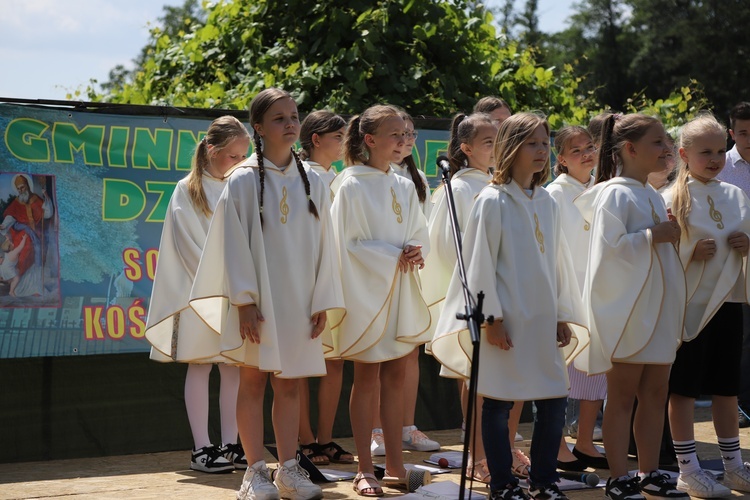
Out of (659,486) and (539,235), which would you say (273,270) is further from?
(659,486)

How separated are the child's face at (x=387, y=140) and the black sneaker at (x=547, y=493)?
5.94 feet

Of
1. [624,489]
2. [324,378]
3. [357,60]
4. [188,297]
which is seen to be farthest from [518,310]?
[357,60]

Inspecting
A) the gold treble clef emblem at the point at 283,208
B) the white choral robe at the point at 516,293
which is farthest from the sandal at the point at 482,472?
the gold treble clef emblem at the point at 283,208

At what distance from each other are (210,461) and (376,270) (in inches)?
58.4

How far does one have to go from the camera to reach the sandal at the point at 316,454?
573 centimetres

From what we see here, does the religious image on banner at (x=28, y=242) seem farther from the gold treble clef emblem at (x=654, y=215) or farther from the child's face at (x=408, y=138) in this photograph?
the gold treble clef emblem at (x=654, y=215)

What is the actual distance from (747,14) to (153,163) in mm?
37673

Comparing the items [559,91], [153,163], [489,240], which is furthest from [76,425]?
[559,91]

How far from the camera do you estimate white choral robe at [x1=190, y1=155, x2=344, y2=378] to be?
4.52 meters

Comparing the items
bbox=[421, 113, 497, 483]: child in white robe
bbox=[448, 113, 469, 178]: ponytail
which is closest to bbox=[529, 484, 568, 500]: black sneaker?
bbox=[421, 113, 497, 483]: child in white robe

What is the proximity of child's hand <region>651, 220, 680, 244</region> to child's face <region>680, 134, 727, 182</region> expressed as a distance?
64 cm

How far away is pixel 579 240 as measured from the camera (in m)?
5.69

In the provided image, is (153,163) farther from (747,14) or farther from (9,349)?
(747,14)

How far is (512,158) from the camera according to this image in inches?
180
